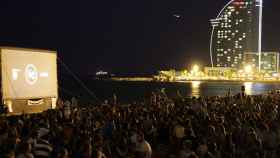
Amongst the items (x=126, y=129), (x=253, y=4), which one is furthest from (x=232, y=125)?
(x=253, y=4)

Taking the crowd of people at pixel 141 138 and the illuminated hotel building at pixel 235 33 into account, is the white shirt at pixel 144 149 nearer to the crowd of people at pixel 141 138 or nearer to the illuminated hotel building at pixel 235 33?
the crowd of people at pixel 141 138

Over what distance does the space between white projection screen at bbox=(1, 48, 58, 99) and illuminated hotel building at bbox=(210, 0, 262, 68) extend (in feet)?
578

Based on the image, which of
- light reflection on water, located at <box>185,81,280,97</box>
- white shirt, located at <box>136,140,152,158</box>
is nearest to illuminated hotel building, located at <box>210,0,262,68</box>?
light reflection on water, located at <box>185,81,280,97</box>

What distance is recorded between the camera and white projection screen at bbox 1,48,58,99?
1446 cm

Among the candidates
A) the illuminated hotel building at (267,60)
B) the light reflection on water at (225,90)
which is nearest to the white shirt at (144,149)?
the light reflection on water at (225,90)

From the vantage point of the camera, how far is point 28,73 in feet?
51.0

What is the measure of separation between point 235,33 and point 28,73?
18585 cm

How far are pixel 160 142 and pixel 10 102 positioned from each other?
607 centimetres

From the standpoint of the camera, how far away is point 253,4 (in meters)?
186

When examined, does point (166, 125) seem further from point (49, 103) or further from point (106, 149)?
point (49, 103)

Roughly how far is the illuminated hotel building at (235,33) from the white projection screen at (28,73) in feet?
578

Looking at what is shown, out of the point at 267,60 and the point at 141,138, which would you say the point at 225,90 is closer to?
the point at 141,138

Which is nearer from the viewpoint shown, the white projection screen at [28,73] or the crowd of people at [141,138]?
the crowd of people at [141,138]

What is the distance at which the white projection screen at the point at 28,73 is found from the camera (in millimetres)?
14461
